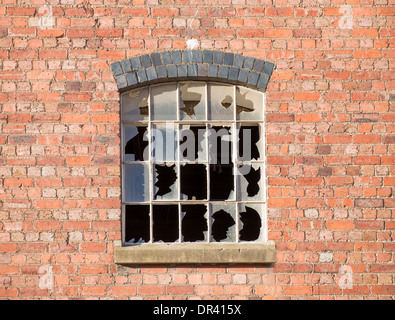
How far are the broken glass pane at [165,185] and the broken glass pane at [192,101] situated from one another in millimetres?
559

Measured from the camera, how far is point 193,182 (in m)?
4.85

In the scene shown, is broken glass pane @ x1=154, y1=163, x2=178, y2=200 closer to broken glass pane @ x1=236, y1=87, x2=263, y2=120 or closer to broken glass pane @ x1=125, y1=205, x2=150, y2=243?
broken glass pane @ x1=125, y1=205, x2=150, y2=243

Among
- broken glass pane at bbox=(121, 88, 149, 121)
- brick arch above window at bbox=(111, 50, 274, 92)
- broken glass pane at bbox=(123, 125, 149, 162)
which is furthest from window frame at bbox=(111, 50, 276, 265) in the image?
broken glass pane at bbox=(123, 125, 149, 162)

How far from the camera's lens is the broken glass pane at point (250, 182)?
486 centimetres

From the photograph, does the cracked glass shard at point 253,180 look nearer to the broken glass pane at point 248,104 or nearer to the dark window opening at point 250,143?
the dark window opening at point 250,143

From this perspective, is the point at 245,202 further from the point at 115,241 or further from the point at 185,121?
the point at 115,241

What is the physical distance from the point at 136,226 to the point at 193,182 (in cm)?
68

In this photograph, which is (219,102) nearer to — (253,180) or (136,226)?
(253,180)

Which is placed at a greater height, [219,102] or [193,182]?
[219,102]

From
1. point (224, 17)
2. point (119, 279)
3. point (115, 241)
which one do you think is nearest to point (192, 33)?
point (224, 17)

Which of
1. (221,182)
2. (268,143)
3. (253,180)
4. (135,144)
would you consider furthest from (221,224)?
(135,144)

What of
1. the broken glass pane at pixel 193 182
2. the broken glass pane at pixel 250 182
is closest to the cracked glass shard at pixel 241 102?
the broken glass pane at pixel 250 182

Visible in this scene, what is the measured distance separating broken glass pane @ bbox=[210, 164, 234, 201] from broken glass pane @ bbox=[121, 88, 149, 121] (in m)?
0.83

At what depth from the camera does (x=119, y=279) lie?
4.68 meters
